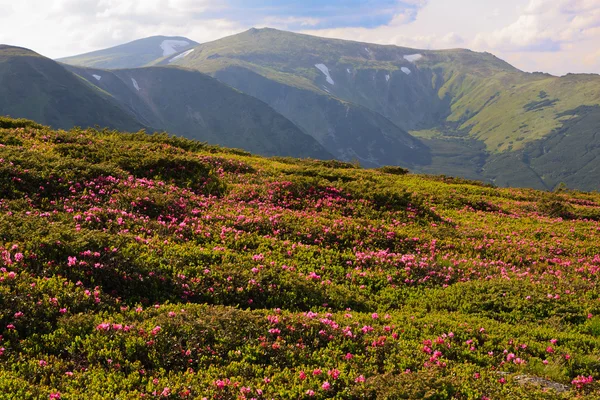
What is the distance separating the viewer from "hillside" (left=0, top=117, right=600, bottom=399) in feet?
28.4

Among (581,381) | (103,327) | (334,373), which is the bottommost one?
(581,381)

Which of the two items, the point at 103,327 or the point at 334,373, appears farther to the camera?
the point at 103,327

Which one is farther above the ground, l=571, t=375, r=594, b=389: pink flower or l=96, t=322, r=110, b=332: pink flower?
l=96, t=322, r=110, b=332: pink flower

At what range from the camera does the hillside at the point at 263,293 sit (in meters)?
8.66

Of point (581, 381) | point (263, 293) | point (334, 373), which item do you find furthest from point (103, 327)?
point (581, 381)

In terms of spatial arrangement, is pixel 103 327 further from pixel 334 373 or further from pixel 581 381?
pixel 581 381

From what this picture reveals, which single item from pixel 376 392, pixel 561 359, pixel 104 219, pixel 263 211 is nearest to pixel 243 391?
pixel 376 392

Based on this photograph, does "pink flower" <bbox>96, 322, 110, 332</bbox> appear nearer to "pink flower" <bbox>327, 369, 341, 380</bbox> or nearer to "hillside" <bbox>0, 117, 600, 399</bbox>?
"hillside" <bbox>0, 117, 600, 399</bbox>

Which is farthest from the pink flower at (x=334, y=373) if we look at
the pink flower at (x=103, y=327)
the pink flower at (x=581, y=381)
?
the pink flower at (x=581, y=381)

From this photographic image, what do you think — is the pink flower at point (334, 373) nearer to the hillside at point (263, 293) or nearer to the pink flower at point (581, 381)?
the hillside at point (263, 293)

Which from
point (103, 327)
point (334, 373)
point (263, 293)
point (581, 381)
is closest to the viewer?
point (334, 373)

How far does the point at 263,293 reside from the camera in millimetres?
12844

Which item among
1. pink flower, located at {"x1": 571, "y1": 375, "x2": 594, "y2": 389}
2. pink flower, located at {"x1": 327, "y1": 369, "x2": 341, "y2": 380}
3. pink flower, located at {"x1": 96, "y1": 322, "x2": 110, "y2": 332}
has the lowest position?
pink flower, located at {"x1": 571, "y1": 375, "x2": 594, "y2": 389}

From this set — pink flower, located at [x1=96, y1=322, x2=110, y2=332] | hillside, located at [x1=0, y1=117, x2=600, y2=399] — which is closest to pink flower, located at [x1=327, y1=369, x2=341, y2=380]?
hillside, located at [x1=0, y1=117, x2=600, y2=399]
